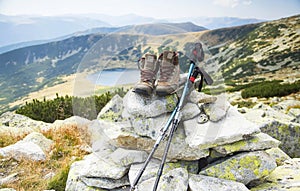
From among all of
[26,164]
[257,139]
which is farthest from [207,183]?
[26,164]

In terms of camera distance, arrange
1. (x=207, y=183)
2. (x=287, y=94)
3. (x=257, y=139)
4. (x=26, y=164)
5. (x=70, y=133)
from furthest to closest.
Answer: (x=287, y=94), (x=70, y=133), (x=26, y=164), (x=257, y=139), (x=207, y=183)

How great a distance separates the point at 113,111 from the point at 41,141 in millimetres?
4165

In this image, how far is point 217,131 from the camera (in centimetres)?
489

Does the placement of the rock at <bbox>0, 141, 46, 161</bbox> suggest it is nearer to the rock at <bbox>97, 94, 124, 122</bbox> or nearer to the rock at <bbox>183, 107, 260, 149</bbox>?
the rock at <bbox>97, 94, 124, 122</bbox>

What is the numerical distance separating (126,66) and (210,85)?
1781 mm

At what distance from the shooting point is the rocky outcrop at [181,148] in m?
4.77

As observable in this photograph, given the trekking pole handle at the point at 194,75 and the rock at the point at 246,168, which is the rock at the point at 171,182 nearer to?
the rock at the point at 246,168

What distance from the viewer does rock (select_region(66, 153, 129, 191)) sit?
5.24 meters

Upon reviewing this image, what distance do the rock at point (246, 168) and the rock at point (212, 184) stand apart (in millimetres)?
146

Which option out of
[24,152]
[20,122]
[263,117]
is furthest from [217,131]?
[20,122]

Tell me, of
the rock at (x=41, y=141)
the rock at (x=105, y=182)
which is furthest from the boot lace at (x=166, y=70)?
the rock at (x=41, y=141)

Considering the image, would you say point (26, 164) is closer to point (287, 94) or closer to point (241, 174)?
point (241, 174)

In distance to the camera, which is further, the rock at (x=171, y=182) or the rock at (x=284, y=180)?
the rock at (x=284, y=180)

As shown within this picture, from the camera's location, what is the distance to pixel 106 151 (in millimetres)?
5766
